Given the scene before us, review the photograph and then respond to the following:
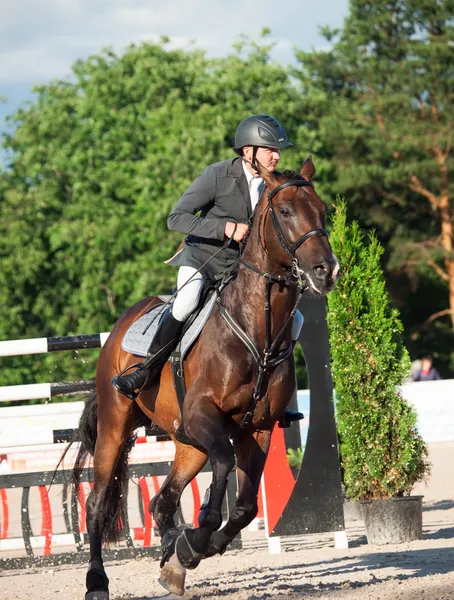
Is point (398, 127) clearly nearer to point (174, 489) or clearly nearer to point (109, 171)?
point (109, 171)

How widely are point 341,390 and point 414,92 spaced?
23.2 meters

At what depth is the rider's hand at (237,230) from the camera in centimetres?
571

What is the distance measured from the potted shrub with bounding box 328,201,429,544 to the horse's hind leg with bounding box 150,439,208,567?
244 cm

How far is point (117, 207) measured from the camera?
31.7 m

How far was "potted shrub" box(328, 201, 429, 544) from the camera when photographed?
27.7 feet

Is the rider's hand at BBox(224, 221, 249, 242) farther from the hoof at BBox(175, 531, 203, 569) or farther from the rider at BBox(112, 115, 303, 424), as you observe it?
the hoof at BBox(175, 531, 203, 569)

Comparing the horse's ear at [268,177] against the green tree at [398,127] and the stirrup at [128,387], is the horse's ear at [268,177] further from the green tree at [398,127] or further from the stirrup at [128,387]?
the green tree at [398,127]

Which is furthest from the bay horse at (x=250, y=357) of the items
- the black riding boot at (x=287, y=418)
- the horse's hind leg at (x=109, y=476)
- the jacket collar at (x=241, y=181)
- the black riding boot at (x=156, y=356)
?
the horse's hind leg at (x=109, y=476)

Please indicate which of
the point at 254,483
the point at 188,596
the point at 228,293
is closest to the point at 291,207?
the point at 228,293

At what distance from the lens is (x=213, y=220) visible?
5.83 metres

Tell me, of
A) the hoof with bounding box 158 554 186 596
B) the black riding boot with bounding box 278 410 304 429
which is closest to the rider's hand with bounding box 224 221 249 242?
the black riding boot with bounding box 278 410 304 429

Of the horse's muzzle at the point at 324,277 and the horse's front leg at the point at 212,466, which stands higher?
the horse's muzzle at the point at 324,277

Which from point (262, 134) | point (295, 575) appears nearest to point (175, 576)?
point (295, 575)

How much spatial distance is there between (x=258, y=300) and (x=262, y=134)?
3.24ft
